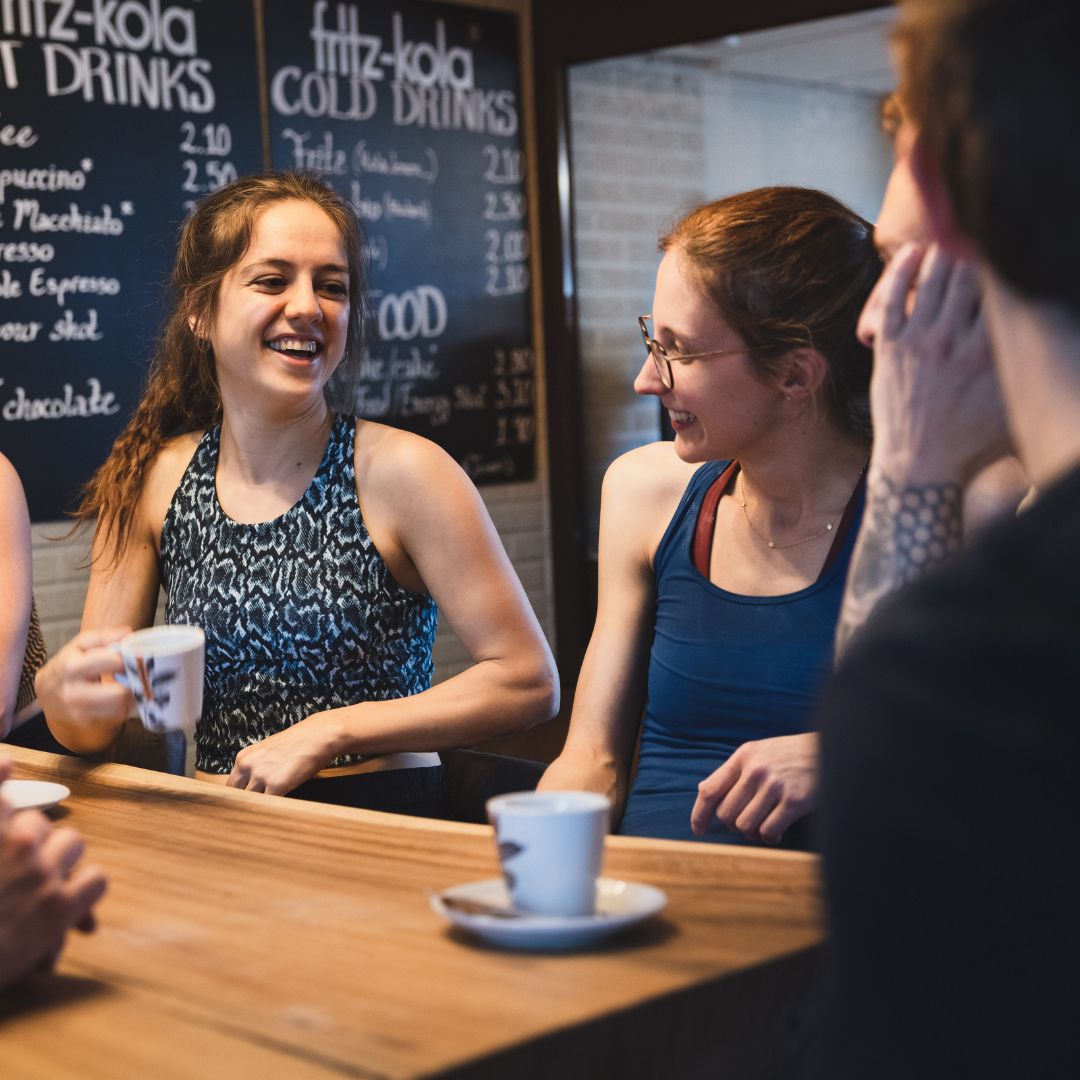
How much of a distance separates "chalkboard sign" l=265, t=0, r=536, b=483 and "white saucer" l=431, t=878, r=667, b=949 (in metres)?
3.40

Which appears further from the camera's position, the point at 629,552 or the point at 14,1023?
the point at 629,552

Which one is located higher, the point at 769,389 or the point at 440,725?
the point at 769,389

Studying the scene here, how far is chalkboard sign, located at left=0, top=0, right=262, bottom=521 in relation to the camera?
3.75m

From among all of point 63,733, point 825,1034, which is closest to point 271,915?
point 825,1034

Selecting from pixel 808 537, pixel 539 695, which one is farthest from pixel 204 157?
pixel 808 537

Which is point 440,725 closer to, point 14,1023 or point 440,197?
point 14,1023

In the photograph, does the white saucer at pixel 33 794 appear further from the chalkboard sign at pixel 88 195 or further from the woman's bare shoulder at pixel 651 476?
the chalkboard sign at pixel 88 195

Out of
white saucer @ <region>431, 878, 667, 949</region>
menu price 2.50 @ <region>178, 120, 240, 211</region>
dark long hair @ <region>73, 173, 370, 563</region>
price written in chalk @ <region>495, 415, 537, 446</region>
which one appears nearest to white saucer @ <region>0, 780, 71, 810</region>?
white saucer @ <region>431, 878, 667, 949</region>

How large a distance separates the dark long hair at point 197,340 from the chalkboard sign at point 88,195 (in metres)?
1.34

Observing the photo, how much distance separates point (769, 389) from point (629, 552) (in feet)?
0.92

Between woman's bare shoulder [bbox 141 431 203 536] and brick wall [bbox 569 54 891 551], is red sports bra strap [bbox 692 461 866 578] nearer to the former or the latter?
woman's bare shoulder [bbox 141 431 203 536]

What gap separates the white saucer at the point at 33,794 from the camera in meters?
1.60

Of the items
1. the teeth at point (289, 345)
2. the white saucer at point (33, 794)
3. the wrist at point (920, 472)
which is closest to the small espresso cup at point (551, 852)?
the wrist at point (920, 472)

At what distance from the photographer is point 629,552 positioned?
2.00 m
